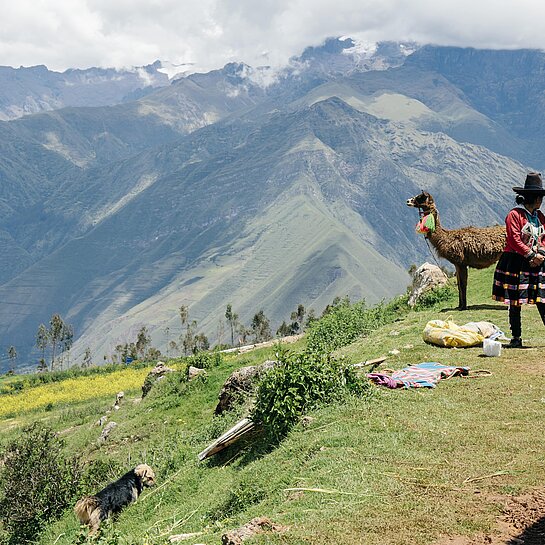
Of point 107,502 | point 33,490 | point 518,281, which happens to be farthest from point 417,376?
point 33,490

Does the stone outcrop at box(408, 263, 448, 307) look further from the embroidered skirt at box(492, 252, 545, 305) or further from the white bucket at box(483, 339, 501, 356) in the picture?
the white bucket at box(483, 339, 501, 356)

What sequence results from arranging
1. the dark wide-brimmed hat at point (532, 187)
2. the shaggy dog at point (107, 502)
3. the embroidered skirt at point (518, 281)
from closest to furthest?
the shaggy dog at point (107, 502), the dark wide-brimmed hat at point (532, 187), the embroidered skirt at point (518, 281)

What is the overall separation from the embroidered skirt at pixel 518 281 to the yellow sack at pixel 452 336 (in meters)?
1.36

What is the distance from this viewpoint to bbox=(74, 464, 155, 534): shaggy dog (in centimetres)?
1287

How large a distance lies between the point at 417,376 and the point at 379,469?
410 cm

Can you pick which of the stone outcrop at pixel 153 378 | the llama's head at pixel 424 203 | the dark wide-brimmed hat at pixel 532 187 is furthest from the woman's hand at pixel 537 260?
the stone outcrop at pixel 153 378

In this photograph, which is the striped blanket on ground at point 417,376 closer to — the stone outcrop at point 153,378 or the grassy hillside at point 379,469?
the grassy hillside at point 379,469

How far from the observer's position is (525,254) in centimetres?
1298

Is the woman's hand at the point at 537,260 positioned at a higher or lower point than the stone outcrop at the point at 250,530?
higher

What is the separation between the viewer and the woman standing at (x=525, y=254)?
13094mm

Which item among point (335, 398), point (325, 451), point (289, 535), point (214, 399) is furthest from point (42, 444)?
point (289, 535)

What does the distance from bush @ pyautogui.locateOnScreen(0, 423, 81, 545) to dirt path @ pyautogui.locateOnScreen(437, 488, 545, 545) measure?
11.4 meters

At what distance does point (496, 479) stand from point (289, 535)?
8.44 ft

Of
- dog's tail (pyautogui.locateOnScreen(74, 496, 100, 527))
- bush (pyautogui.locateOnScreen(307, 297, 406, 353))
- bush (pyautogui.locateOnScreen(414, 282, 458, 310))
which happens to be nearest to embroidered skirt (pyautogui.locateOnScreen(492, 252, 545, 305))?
bush (pyautogui.locateOnScreen(307, 297, 406, 353))
